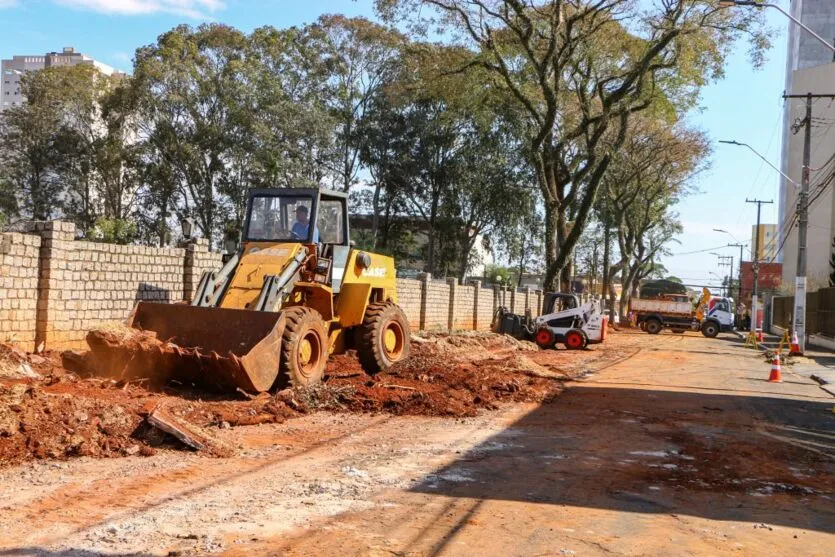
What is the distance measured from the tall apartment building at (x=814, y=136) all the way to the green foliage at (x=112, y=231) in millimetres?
43500

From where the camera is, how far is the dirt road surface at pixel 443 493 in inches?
208

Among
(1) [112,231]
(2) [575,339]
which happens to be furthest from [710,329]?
(1) [112,231]

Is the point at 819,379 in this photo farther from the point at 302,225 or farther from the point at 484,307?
the point at 484,307

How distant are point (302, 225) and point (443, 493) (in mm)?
6461

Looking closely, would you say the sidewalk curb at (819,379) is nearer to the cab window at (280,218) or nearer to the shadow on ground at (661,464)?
the shadow on ground at (661,464)

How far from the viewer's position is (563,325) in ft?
91.5

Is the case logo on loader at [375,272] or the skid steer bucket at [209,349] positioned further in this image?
the case logo on loader at [375,272]

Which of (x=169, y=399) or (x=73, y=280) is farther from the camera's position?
(x=73, y=280)

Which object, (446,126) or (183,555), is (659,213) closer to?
(446,126)

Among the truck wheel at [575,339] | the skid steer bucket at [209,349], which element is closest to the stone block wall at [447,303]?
the truck wheel at [575,339]

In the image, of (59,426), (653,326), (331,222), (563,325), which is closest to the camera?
(59,426)

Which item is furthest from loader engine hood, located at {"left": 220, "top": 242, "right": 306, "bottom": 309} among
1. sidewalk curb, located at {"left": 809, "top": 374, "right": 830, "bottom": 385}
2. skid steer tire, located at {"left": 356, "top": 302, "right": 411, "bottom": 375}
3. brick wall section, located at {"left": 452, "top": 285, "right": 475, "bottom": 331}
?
brick wall section, located at {"left": 452, "top": 285, "right": 475, "bottom": 331}

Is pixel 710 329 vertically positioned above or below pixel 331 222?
below

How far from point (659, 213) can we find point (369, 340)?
161 ft
